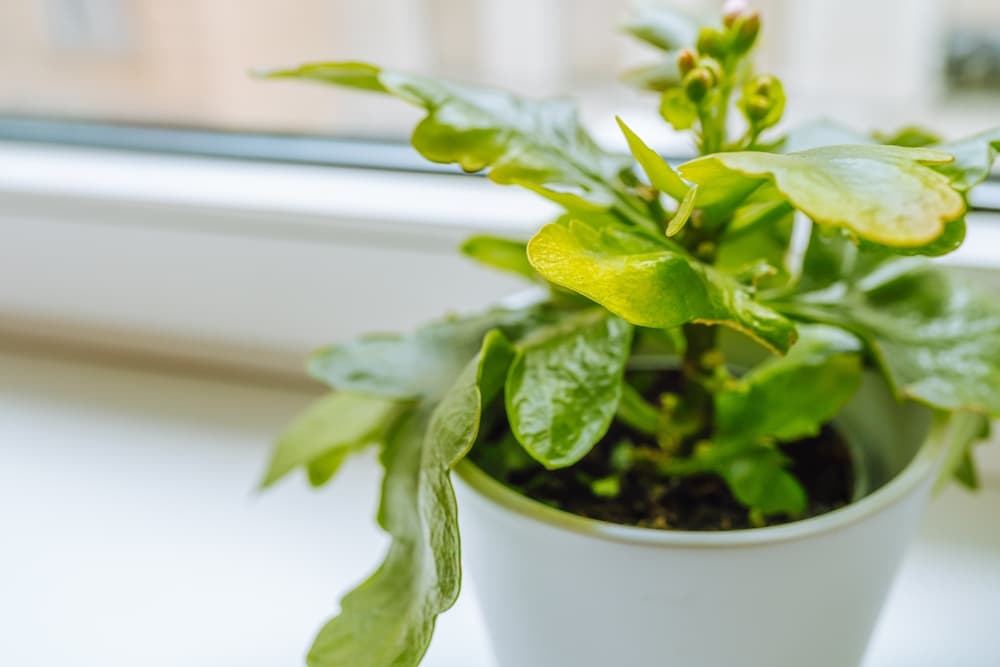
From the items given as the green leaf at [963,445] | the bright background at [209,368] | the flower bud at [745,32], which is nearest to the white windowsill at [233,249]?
the bright background at [209,368]

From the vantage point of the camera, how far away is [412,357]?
0.45 meters

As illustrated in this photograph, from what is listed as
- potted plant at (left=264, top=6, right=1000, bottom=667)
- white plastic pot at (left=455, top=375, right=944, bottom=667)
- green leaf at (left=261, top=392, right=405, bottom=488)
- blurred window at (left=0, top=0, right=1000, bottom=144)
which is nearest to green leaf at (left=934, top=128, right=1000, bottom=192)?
potted plant at (left=264, top=6, right=1000, bottom=667)

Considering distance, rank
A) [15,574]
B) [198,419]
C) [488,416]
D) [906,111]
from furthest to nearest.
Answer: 1. [906,111]
2. [198,419]
3. [15,574]
4. [488,416]

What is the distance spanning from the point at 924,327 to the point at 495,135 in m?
0.20

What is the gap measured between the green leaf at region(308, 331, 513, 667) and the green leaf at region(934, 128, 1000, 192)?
0.17 meters

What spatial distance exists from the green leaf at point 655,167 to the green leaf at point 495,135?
3 cm

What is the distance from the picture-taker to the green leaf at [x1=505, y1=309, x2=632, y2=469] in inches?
14.1

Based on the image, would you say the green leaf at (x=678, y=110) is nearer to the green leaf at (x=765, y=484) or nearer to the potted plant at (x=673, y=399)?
the potted plant at (x=673, y=399)

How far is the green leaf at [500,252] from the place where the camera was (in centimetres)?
47

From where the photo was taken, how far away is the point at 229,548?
63cm

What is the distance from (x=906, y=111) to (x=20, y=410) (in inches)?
41.5

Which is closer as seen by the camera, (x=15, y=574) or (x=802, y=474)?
(x=802, y=474)

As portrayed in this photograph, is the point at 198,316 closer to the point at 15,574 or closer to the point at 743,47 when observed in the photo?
the point at 15,574

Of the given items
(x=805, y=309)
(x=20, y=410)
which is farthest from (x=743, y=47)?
(x=20, y=410)
